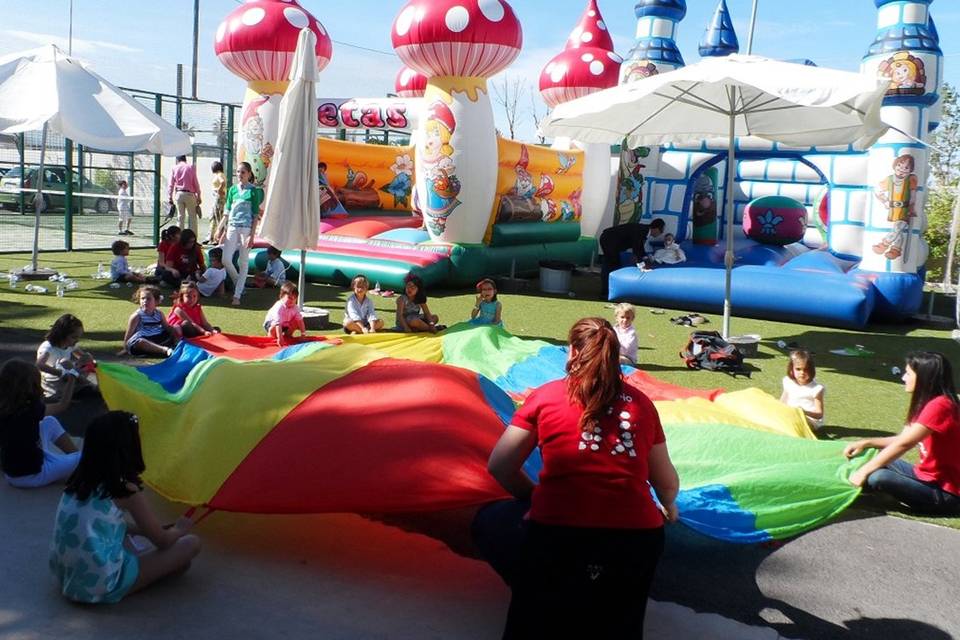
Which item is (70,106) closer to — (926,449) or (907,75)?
Answer: (926,449)

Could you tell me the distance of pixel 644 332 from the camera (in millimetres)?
10758

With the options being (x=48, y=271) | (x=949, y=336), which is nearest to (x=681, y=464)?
(x=949, y=336)

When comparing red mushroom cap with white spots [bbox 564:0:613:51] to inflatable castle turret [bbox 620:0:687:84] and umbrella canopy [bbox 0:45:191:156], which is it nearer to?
inflatable castle turret [bbox 620:0:687:84]

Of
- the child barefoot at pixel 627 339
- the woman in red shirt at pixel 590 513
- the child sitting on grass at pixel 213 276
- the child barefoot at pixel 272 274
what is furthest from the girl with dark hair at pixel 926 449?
the child barefoot at pixel 272 274

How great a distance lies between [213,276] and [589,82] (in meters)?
8.43

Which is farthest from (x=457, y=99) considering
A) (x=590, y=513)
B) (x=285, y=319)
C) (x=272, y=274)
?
(x=590, y=513)

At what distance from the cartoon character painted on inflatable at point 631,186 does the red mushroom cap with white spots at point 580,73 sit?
2.40 meters

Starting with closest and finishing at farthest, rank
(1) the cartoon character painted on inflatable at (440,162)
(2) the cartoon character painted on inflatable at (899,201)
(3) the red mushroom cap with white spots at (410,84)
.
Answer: (2) the cartoon character painted on inflatable at (899,201) → (1) the cartoon character painted on inflatable at (440,162) → (3) the red mushroom cap with white spots at (410,84)

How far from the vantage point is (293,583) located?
365 cm

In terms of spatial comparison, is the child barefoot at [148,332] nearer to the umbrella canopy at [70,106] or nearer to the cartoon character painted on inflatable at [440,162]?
the umbrella canopy at [70,106]

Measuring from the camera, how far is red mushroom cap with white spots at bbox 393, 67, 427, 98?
21.7 meters

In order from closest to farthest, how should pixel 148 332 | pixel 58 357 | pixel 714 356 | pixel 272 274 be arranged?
pixel 58 357 → pixel 148 332 → pixel 714 356 → pixel 272 274

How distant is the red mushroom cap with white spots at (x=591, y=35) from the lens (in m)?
17.6

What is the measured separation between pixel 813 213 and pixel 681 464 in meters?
11.7
